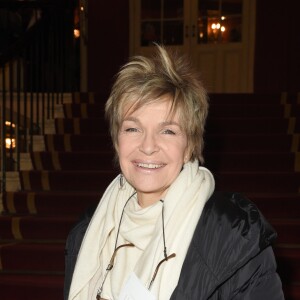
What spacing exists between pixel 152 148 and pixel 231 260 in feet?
1.16

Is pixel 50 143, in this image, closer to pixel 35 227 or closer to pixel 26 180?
pixel 26 180

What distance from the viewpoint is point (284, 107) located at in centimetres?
466

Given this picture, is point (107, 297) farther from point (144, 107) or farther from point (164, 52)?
point (164, 52)

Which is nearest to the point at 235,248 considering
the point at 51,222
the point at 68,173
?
the point at 51,222

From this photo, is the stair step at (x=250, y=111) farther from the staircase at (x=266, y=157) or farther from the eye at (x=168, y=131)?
the eye at (x=168, y=131)

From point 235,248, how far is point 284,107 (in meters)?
3.89

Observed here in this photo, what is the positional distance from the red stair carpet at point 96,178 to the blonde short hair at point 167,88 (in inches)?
71.8

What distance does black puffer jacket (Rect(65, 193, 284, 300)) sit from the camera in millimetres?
1008

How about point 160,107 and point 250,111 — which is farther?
point 250,111

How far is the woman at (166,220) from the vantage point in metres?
1.03

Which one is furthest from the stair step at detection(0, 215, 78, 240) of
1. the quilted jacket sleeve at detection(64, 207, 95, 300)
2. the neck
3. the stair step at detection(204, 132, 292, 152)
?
the neck

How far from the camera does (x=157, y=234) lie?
1.16 metres

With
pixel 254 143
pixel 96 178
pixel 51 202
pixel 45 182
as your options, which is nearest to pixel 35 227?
pixel 51 202

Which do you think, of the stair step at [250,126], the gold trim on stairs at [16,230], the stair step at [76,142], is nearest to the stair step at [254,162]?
the stair step at [250,126]
